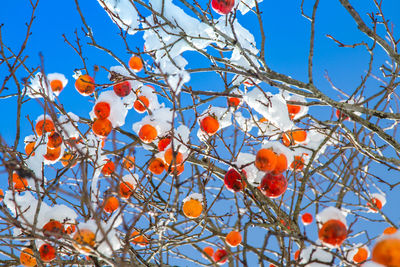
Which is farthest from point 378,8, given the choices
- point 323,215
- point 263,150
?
Answer: point 323,215

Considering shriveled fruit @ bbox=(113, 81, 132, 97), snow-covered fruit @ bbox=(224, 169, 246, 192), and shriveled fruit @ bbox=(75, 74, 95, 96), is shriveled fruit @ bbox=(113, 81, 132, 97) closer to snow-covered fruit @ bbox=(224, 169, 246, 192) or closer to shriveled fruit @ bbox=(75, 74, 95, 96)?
shriveled fruit @ bbox=(75, 74, 95, 96)

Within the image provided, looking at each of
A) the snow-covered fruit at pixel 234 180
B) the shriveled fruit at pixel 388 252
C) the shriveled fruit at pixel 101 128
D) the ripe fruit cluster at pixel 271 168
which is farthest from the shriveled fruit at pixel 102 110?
the shriveled fruit at pixel 388 252

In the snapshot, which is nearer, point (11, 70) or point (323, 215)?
point (323, 215)

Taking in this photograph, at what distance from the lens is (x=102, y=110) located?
2990 mm

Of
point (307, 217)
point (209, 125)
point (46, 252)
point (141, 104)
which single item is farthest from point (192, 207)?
point (307, 217)

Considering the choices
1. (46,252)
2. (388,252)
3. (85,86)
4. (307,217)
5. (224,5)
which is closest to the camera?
(388,252)

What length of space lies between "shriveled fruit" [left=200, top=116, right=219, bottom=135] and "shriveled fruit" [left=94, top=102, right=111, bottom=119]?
3.20 feet

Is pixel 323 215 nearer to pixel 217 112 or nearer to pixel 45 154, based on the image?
pixel 217 112

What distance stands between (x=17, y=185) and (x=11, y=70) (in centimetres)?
110

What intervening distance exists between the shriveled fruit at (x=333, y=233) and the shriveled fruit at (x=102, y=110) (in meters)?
2.20

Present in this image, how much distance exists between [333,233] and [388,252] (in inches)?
22.7

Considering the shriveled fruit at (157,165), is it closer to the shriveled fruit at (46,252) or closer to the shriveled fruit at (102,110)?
the shriveled fruit at (102,110)

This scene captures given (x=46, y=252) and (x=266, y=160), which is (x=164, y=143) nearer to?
(x=266, y=160)

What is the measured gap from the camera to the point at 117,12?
2.97 metres
